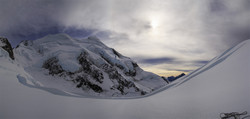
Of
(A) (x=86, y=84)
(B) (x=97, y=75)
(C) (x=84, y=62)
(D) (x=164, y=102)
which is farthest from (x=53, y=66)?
(D) (x=164, y=102)

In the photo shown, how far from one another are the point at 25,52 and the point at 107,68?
61.4m

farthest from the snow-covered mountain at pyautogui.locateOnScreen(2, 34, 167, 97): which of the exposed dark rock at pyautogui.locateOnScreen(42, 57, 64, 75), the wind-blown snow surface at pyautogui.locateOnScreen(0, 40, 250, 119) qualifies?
the wind-blown snow surface at pyautogui.locateOnScreen(0, 40, 250, 119)

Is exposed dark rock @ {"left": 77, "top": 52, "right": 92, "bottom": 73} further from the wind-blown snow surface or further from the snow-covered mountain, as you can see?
the wind-blown snow surface

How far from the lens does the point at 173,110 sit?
143 inches

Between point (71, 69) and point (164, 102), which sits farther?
point (71, 69)

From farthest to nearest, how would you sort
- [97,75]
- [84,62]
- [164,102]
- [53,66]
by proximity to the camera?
[84,62]
[97,75]
[53,66]
[164,102]

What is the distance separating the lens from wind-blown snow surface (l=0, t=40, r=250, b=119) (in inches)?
131

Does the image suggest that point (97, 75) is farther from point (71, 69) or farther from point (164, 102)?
Result: point (164, 102)

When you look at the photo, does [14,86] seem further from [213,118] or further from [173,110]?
[213,118]

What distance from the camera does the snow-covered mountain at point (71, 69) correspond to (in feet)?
294

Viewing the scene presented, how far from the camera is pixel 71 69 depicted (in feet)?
329

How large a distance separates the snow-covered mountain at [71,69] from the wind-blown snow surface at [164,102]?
8275cm

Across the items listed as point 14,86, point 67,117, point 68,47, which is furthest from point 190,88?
point 68,47

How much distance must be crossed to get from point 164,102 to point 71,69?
4116 inches
